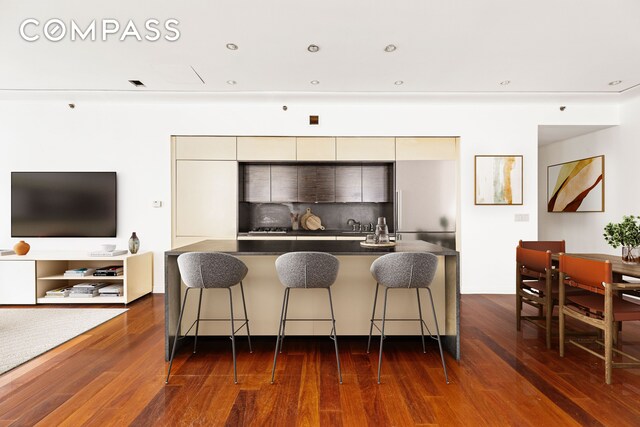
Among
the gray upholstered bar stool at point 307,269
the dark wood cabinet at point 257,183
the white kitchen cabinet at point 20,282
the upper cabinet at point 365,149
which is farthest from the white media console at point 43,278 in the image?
the upper cabinet at point 365,149

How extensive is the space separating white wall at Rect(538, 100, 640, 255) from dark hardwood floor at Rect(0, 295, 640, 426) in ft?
7.90

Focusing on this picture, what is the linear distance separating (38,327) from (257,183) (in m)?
3.08

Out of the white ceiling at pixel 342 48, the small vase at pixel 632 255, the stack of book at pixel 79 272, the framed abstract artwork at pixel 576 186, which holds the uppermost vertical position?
the white ceiling at pixel 342 48

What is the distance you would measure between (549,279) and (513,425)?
1.55 meters

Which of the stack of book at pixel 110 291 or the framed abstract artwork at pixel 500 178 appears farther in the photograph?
the framed abstract artwork at pixel 500 178

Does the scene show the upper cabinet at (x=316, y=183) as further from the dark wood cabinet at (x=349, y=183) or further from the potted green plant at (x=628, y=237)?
the potted green plant at (x=628, y=237)

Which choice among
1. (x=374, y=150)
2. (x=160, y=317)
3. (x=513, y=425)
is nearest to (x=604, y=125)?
(x=374, y=150)

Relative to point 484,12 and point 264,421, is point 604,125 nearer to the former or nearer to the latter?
point 484,12

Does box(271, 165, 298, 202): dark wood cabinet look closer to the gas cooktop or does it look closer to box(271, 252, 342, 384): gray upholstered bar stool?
the gas cooktop

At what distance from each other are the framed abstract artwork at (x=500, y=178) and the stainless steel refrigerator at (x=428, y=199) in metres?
0.38

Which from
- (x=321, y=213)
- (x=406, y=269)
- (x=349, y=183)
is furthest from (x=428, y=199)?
(x=406, y=269)

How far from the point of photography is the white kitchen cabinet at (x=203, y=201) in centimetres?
469

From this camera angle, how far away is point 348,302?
9.30ft

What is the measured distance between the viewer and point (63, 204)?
15.2 feet
